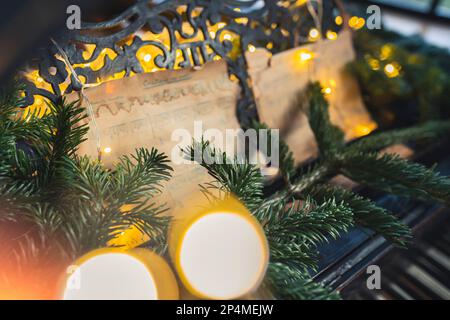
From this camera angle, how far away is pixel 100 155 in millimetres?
674

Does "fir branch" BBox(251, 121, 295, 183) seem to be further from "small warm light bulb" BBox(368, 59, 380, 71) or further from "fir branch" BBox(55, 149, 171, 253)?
"small warm light bulb" BBox(368, 59, 380, 71)

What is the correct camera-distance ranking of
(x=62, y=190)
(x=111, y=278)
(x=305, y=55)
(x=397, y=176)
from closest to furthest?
(x=111, y=278) → (x=62, y=190) → (x=397, y=176) → (x=305, y=55)

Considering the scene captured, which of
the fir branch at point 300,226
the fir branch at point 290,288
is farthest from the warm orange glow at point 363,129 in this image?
the fir branch at point 290,288

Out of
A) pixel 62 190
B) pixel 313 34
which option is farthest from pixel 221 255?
pixel 313 34

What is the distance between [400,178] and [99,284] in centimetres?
56

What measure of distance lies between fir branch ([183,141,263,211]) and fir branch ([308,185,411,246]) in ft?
0.48

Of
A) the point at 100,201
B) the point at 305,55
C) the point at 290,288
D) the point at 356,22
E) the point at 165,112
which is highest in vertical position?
the point at 356,22

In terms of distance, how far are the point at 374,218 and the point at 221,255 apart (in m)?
0.31

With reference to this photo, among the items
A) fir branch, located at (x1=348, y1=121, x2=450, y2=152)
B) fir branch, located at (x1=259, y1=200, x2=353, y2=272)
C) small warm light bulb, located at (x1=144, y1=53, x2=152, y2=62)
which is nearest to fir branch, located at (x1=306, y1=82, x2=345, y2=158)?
Result: fir branch, located at (x1=348, y1=121, x2=450, y2=152)

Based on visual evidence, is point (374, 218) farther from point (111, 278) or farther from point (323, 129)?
point (111, 278)

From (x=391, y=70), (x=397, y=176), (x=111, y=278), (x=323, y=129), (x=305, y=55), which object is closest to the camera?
(x=111, y=278)

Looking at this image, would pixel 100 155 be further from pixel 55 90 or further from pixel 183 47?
pixel 183 47

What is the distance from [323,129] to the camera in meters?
0.82
